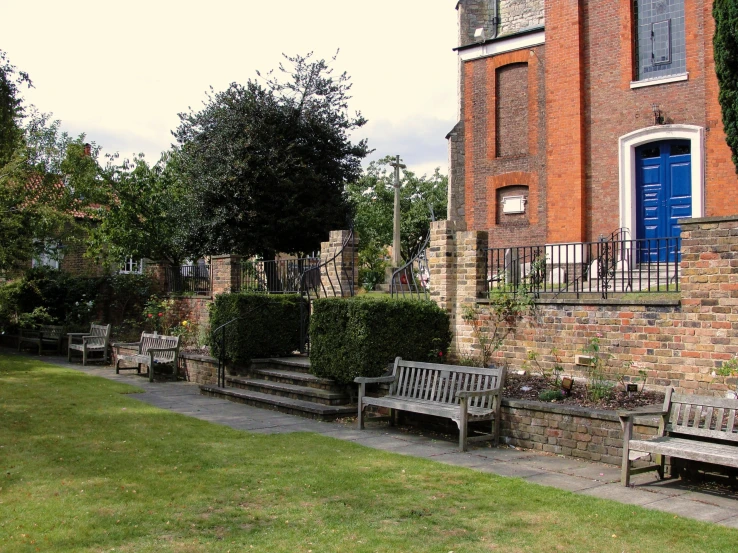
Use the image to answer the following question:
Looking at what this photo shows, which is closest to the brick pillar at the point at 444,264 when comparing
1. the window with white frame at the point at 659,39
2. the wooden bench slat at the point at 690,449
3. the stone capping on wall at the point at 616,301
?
the stone capping on wall at the point at 616,301

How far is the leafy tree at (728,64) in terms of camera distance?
11.6 metres

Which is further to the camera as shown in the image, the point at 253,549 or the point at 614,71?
the point at 614,71

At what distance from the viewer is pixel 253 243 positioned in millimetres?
19875

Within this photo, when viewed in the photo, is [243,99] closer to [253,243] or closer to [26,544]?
[253,243]

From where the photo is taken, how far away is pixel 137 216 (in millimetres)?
21188

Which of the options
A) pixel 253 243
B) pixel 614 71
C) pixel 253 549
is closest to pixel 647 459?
pixel 253 549

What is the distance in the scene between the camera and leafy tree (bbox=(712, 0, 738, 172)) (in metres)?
11.6

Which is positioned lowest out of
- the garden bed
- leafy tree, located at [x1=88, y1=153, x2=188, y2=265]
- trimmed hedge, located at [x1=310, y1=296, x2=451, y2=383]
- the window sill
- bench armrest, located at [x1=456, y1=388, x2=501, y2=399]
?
the garden bed

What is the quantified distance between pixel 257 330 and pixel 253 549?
8.24 meters

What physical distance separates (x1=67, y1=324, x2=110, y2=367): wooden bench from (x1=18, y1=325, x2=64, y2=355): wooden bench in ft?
4.37

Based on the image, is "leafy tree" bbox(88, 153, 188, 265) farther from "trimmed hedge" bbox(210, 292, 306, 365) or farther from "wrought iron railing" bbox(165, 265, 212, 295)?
"trimmed hedge" bbox(210, 292, 306, 365)

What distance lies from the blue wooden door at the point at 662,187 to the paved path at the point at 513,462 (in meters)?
9.03

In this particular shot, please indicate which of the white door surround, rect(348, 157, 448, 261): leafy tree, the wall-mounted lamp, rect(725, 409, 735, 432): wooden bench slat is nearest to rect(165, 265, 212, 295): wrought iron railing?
the white door surround

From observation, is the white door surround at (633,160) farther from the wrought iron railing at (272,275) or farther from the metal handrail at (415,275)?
the wrought iron railing at (272,275)
